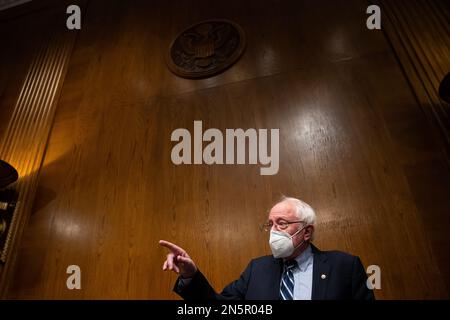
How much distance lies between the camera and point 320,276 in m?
1.70

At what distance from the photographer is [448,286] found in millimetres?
2045

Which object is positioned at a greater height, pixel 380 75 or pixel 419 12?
pixel 419 12

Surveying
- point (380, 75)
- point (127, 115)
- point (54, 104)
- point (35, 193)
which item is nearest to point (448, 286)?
point (380, 75)

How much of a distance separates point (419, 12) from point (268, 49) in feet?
4.31

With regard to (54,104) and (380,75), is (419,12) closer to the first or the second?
(380,75)

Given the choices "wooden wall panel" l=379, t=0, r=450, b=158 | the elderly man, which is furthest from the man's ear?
"wooden wall panel" l=379, t=0, r=450, b=158

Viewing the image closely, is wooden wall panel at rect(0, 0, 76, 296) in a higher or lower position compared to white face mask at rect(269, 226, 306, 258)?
higher

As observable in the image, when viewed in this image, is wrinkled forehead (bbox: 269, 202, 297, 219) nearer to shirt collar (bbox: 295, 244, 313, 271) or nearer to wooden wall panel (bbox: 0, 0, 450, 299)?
shirt collar (bbox: 295, 244, 313, 271)

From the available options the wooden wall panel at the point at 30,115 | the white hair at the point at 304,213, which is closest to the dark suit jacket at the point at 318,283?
the white hair at the point at 304,213

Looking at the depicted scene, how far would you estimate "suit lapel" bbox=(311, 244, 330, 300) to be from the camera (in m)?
1.64

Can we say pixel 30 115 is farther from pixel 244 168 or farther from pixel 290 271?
pixel 290 271

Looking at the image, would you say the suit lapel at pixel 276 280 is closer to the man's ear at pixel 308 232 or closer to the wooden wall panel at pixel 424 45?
the man's ear at pixel 308 232

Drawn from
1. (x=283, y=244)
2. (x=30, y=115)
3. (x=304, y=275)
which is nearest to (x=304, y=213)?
(x=283, y=244)

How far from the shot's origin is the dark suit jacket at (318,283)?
64.5 inches
